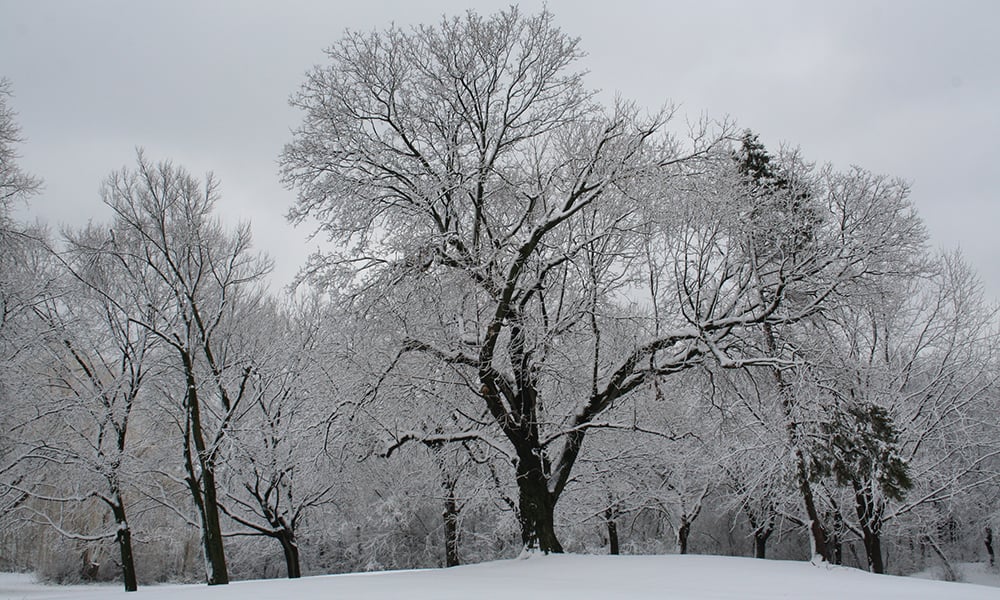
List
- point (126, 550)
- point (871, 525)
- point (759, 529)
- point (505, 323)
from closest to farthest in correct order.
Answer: point (505, 323) < point (126, 550) < point (871, 525) < point (759, 529)

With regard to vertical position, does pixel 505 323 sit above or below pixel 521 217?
below

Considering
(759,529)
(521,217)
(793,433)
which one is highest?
(521,217)

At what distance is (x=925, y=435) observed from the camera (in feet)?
56.7

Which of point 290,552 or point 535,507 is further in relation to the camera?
point 290,552

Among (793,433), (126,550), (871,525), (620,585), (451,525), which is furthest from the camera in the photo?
(451,525)

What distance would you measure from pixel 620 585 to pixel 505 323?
4549 millimetres

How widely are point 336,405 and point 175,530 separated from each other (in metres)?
14.8

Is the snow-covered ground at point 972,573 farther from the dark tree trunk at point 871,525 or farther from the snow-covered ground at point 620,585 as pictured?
the snow-covered ground at point 620,585

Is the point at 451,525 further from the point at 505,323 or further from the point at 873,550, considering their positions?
the point at 873,550

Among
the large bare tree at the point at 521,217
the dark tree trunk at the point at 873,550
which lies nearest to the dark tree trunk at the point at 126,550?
the large bare tree at the point at 521,217

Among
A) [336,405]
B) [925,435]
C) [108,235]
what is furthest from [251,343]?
[925,435]

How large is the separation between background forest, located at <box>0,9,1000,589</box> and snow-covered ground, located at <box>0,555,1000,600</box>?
93.0 inches

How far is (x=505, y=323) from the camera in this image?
10531 mm

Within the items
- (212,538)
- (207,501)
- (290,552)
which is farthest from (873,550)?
(207,501)
